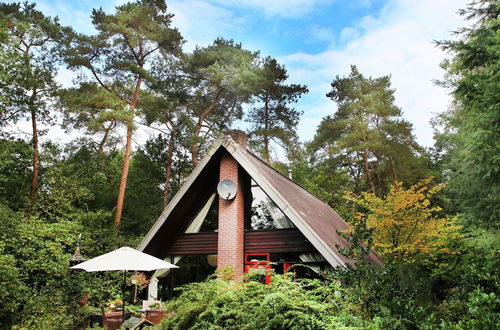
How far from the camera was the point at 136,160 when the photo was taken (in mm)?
24859

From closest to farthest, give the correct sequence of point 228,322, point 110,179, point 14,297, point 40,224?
point 228,322 < point 14,297 < point 40,224 < point 110,179

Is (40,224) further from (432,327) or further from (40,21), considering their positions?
(432,327)

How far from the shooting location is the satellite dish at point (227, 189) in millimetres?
11023

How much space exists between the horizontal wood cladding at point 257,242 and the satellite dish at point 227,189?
118 cm

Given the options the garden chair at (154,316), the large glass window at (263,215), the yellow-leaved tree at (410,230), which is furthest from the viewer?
the yellow-leaved tree at (410,230)

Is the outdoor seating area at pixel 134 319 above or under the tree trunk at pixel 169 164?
under

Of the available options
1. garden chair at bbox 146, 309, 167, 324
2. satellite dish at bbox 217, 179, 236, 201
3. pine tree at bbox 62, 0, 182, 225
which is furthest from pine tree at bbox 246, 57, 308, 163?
garden chair at bbox 146, 309, 167, 324

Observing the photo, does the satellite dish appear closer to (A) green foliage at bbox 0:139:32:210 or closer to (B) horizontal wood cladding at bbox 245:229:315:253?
(B) horizontal wood cladding at bbox 245:229:315:253

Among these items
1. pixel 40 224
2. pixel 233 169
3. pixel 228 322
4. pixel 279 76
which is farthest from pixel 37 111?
pixel 228 322

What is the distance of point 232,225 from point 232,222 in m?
0.08

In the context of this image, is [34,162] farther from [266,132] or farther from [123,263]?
[266,132]

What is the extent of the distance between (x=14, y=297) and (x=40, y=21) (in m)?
12.0

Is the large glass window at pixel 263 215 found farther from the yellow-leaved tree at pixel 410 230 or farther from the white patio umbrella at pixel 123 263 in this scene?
the white patio umbrella at pixel 123 263

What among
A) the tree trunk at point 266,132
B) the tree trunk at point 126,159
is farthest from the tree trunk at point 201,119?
the tree trunk at point 126,159
